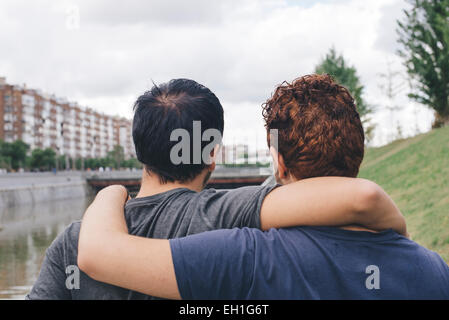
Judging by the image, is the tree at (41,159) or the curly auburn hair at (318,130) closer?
the curly auburn hair at (318,130)

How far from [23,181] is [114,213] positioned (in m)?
40.4

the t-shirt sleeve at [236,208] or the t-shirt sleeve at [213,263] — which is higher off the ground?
the t-shirt sleeve at [236,208]

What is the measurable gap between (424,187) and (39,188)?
3374 cm

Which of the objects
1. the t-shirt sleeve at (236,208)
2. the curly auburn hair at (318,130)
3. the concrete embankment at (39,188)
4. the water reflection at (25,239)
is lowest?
the water reflection at (25,239)

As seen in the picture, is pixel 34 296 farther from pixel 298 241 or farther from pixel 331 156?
pixel 331 156

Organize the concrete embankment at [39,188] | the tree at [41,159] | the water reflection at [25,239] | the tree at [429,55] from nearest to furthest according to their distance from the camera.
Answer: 1. the water reflection at [25,239]
2. the tree at [429,55]
3. the concrete embankment at [39,188]
4. the tree at [41,159]

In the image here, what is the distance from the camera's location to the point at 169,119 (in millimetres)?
1491

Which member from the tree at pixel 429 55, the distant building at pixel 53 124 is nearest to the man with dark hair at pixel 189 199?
the tree at pixel 429 55

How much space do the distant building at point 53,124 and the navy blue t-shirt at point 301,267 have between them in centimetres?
6154

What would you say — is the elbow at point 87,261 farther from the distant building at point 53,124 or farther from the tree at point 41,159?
the tree at point 41,159

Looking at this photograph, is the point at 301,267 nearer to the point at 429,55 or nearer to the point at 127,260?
the point at 127,260

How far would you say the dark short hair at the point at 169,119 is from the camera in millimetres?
1495

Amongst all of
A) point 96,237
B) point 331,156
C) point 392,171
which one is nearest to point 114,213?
point 96,237

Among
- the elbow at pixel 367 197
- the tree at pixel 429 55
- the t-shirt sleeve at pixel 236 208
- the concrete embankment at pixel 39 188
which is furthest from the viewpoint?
the concrete embankment at pixel 39 188
